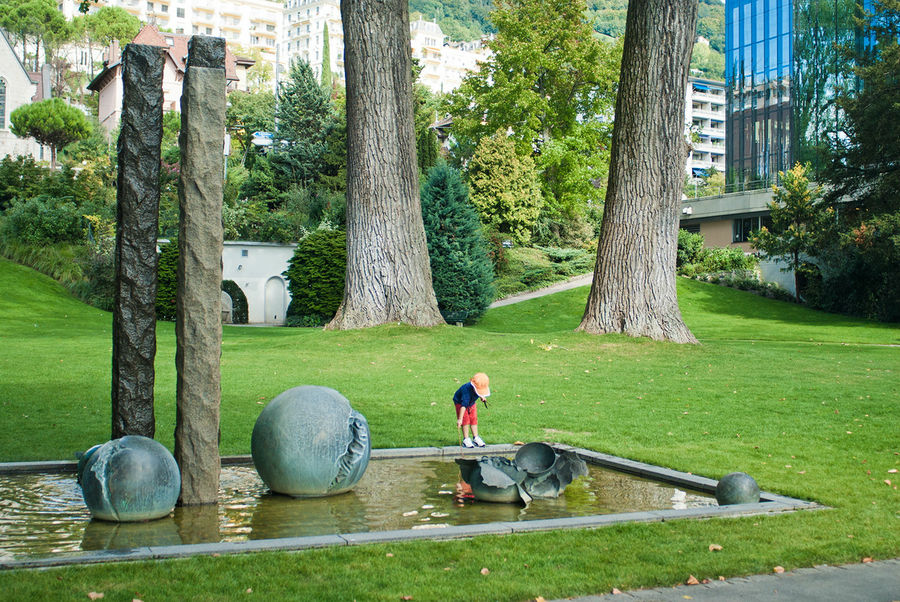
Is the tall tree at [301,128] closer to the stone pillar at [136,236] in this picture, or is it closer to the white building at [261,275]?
the white building at [261,275]

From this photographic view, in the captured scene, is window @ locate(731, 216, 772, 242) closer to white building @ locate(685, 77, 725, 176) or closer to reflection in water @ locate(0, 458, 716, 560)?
reflection in water @ locate(0, 458, 716, 560)

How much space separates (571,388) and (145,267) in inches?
336

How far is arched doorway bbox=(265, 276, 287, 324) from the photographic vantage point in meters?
35.0

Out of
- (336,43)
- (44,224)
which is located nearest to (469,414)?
(44,224)

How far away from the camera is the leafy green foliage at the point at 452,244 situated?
30312 millimetres

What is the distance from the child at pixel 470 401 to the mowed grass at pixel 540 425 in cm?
45

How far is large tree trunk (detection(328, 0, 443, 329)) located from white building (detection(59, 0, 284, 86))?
370 feet

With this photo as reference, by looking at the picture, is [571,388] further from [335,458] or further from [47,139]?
[47,139]

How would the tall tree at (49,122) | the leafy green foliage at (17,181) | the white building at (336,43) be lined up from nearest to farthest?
the leafy green foliage at (17,181) < the tall tree at (49,122) < the white building at (336,43)

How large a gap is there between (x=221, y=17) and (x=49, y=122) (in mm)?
99193

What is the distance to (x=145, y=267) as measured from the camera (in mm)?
7219

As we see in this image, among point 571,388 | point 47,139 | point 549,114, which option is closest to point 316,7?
point 47,139

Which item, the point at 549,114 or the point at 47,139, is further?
the point at 47,139

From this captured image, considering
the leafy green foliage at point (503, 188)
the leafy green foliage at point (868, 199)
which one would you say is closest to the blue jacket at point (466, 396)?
the leafy green foliage at point (868, 199)
